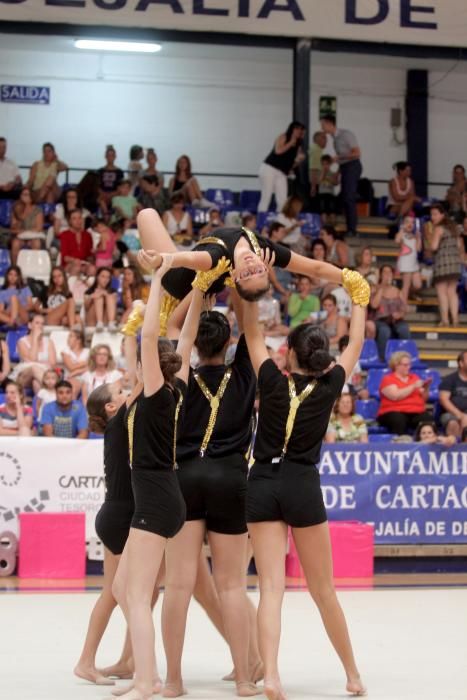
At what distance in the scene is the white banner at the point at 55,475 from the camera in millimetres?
10273

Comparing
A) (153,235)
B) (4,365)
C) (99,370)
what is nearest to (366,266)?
(99,370)

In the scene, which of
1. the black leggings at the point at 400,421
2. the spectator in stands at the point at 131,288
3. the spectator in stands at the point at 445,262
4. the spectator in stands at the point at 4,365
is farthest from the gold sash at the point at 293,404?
the spectator in stands at the point at 445,262

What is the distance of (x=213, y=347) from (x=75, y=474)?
4.97 m

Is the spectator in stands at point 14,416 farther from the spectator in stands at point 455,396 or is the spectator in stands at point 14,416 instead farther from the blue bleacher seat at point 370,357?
the blue bleacher seat at point 370,357

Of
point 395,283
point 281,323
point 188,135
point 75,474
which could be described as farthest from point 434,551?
point 188,135

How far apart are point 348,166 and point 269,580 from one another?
13.2 m

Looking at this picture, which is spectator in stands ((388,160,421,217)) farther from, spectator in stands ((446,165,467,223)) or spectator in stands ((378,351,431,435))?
spectator in stands ((378,351,431,435))

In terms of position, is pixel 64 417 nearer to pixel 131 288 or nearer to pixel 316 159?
pixel 131 288

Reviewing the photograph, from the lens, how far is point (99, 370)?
38.8 feet

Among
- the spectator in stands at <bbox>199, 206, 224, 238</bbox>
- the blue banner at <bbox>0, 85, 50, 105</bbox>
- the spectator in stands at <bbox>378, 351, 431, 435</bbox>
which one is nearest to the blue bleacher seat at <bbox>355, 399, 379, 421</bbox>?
the spectator in stands at <bbox>378, 351, 431, 435</bbox>

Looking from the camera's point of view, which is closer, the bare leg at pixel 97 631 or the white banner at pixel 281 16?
the bare leg at pixel 97 631

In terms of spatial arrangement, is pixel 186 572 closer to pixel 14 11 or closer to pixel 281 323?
pixel 281 323

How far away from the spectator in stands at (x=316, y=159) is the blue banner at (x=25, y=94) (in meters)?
4.95

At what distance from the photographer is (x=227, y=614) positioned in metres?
5.61
